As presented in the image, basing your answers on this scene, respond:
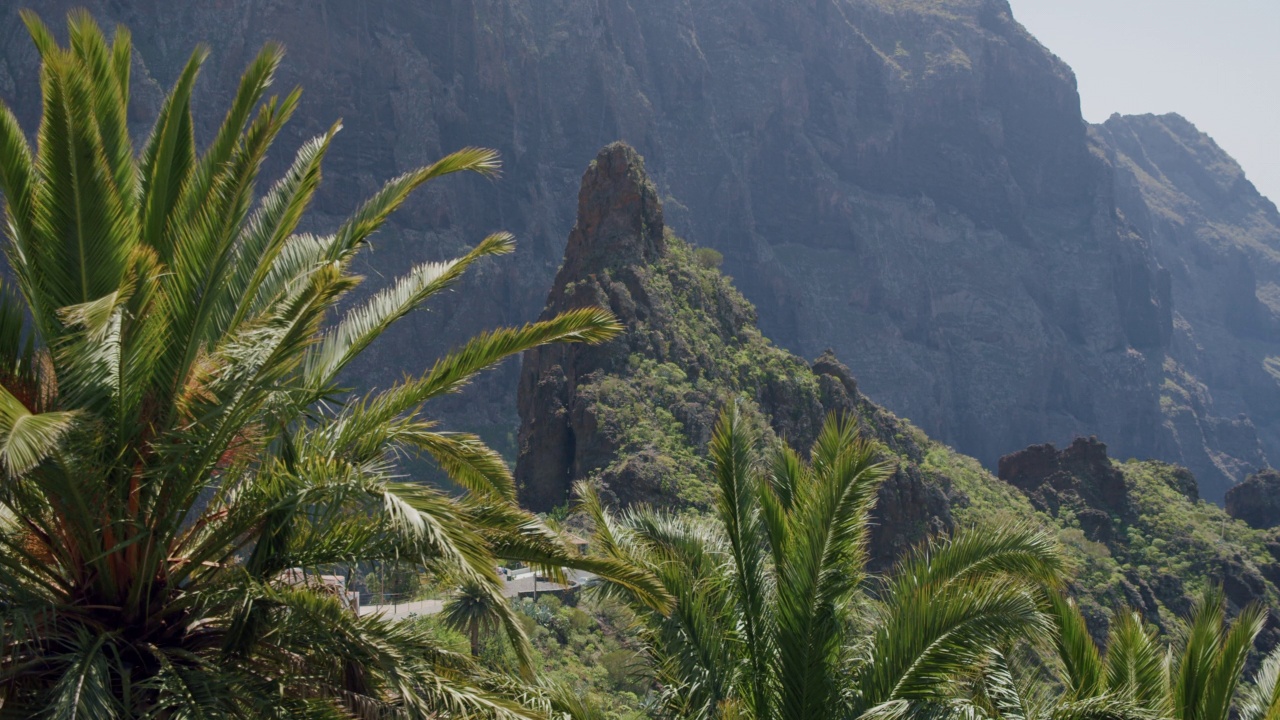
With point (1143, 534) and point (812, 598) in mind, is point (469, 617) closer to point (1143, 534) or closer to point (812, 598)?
point (812, 598)

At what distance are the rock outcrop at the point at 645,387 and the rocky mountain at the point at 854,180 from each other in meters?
72.3

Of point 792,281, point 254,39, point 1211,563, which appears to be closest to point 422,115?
point 254,39

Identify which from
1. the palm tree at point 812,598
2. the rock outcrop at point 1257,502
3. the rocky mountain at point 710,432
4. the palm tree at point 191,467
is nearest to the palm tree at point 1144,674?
the palm tree at point 812,598

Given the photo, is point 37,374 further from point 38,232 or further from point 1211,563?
point 1211,563

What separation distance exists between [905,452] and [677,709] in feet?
167

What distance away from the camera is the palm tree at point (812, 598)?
945 centimetres

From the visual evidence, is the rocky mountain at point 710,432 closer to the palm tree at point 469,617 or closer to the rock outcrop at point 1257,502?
the rock outcrop at point 1257,502

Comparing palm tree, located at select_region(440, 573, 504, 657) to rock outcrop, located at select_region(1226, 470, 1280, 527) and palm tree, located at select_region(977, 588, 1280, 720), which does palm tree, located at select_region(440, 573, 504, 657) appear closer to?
palm tree, located at select_region(977, 588, 1280, 720)

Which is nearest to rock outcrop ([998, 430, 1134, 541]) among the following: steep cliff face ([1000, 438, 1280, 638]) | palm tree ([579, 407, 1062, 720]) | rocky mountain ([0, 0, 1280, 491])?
steep cliff face ([1000, 438, 1280, 638])

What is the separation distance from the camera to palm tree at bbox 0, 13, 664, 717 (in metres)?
7.41

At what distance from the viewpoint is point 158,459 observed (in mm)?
7949

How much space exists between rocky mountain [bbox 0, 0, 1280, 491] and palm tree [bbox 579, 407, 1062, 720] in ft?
382

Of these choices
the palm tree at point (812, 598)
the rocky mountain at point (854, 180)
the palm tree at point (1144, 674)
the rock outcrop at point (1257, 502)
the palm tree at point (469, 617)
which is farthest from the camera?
the rocky mountain at point (854, 180)

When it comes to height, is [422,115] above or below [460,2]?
below
